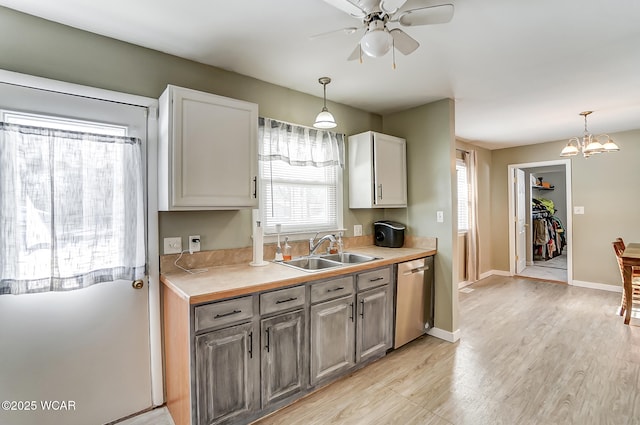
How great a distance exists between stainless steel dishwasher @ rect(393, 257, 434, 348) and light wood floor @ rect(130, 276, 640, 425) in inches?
6.2

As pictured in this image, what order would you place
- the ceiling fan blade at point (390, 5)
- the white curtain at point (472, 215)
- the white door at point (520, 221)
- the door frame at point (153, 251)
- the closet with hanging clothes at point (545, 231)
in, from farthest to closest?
the closet with hanging clothes at point (545, 231), the white door at point (520, 221), the white curtain at point (472, 215), the door frame at point (153, 251), the ceiling fan blade at point (390, 5)

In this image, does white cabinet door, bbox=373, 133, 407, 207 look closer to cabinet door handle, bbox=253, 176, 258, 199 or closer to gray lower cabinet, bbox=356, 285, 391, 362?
gray lower cabinet, bbox=356, 285, 391, 362

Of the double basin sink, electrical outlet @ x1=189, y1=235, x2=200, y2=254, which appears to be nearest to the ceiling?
electrical outlet @ x1=189, y1=235, x2=200, y2=254

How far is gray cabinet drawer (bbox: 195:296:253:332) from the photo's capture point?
171 centimetres

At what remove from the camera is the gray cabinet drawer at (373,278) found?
254 centimetres

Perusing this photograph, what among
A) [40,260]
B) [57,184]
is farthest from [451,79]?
[40,260]

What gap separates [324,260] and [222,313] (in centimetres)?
123

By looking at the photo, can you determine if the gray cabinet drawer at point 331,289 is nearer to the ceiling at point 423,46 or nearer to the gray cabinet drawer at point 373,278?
the gray cabinet drawer at point 373,278

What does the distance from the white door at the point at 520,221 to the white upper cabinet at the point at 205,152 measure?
5594 mm

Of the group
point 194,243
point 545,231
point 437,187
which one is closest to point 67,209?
point 194,243

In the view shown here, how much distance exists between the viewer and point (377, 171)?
3.22m

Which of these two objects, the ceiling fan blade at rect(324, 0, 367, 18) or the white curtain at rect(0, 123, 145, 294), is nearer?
the ceiling fan blade at rect(324, 0, 367, 18)

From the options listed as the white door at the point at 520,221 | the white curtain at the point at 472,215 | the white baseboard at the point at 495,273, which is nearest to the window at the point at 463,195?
the white curtain at the point at 472,215

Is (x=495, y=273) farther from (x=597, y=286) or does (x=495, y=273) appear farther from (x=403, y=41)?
(x=403, y=41)
